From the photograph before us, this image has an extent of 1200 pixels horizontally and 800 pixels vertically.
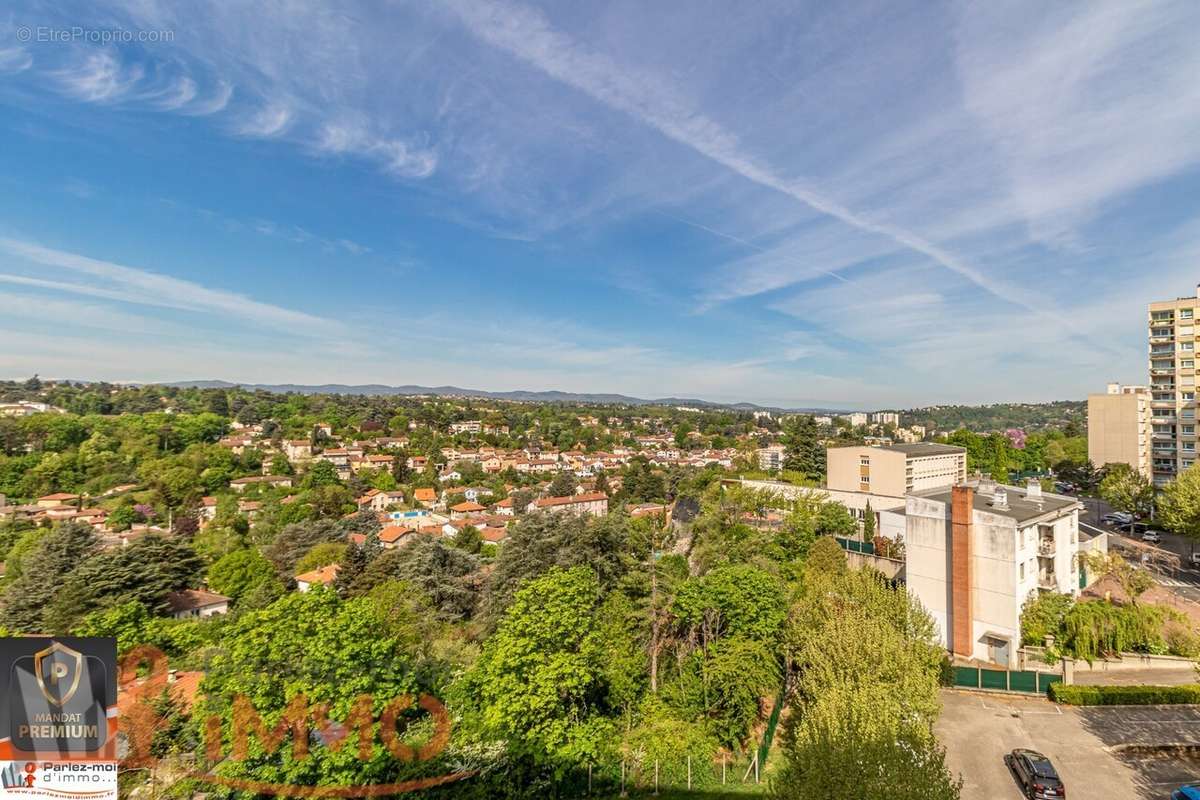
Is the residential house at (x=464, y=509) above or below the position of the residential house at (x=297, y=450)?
below

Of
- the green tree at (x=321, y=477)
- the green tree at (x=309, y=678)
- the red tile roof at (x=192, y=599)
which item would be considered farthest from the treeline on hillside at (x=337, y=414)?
the green tree at (x=309, y=678)

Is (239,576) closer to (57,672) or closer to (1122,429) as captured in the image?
(57,672)

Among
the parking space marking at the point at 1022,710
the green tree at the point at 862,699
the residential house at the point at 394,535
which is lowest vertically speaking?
the residential house at the point at 394,535

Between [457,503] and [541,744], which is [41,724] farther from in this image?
[457,503]

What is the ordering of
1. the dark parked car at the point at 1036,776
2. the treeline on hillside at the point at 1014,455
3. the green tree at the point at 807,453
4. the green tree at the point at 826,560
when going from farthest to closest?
the treeline on hillside at the point at 1014,455, the green tree at the point at 807,453, the green tree at the point at 826,560, the dark parked car at the point at 1036,776

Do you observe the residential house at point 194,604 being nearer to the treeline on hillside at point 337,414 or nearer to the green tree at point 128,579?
the green tree at point 128,579

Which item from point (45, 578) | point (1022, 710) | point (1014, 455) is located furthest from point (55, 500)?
point (1014, 455)

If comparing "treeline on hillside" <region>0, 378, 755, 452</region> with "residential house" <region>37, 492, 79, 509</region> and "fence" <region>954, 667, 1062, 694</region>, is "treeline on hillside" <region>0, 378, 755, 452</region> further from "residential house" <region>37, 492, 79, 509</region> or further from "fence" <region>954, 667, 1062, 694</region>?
"fence" <region>954, 667, 1062, 694</region>
